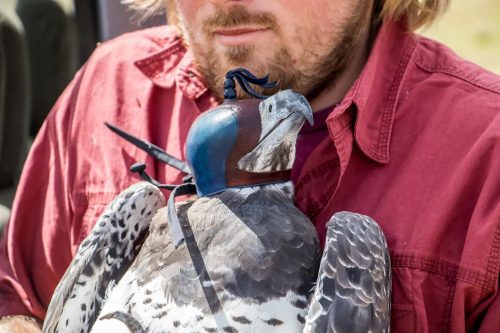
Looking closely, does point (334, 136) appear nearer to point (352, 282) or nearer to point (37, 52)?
point (352, 282)

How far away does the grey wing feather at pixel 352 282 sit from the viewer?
1696 mm

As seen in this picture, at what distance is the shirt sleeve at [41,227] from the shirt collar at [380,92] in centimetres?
92

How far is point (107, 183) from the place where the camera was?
2.49 meters

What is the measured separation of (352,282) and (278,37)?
0.79 m

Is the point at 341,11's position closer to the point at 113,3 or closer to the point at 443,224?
the point at 443,224

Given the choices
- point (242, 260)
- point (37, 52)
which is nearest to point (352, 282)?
point (242, 260)

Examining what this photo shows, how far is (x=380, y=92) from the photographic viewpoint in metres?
2.33

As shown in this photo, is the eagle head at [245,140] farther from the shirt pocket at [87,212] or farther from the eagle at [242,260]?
the shirt pocket at [87,212]

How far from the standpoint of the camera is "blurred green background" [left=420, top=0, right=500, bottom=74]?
295 inches

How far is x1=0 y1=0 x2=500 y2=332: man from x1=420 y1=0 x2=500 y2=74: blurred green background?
15.7 feet

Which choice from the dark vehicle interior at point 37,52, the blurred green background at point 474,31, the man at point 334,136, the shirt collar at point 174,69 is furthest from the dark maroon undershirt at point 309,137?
the blurred green background at point 474,31

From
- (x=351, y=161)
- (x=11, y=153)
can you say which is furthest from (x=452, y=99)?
(x=11, y=153)

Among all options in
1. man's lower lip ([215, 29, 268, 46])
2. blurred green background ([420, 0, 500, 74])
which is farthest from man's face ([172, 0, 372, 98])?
blurred green background ([420, 0, 500, 74])

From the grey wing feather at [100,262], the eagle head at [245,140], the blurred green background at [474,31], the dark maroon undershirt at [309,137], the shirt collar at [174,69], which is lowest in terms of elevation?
the blurred green background at [474,31]
